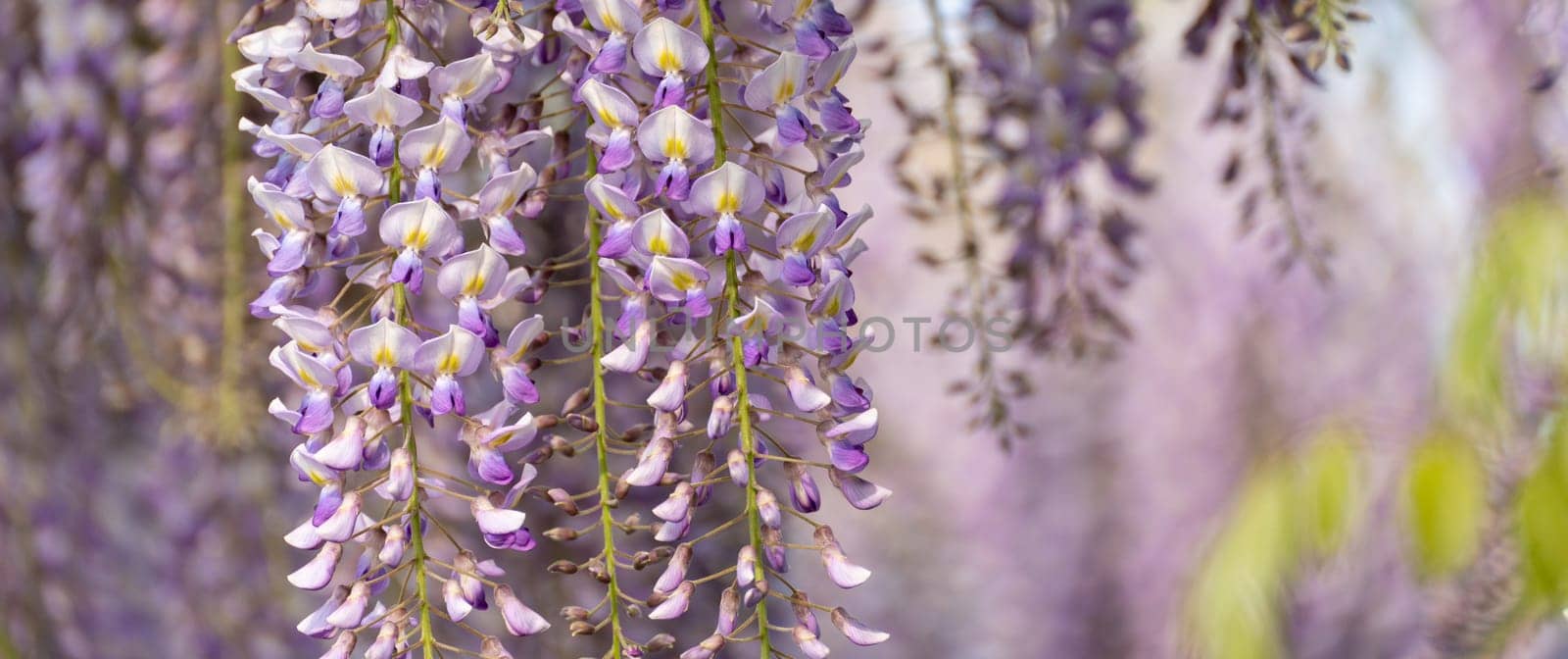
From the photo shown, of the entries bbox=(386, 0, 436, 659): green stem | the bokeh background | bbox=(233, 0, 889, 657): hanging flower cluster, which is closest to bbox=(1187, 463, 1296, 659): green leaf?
the bokeh background

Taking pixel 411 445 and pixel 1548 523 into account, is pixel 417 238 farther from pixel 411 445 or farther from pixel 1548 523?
pixel 1548 523

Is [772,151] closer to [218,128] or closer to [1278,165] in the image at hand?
[1278,165]

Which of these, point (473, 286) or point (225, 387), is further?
point (225, 387)

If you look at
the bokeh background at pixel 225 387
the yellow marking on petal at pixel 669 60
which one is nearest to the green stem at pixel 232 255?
the bokeh background at pixel 225 387

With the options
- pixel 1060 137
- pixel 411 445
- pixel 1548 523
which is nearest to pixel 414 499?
pixel 411 445

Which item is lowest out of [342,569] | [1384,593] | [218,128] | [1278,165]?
[1384,593]

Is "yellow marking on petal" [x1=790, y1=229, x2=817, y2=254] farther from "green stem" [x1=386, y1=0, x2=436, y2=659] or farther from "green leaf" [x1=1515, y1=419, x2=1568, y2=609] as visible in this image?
"green leaf" [x1=1515, y1=419, x2=1568, y2=609]

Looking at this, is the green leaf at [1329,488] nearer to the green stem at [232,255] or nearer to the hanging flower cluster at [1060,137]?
the hanging flower cluster at [1060,137]

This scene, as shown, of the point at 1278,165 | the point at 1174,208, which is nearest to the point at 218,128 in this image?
the point at 1278,165
